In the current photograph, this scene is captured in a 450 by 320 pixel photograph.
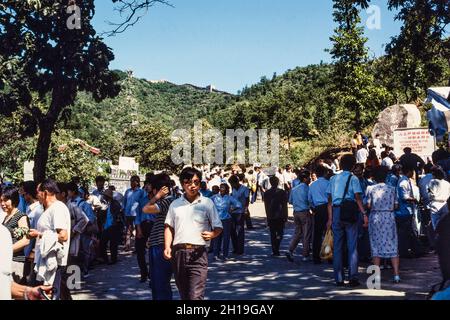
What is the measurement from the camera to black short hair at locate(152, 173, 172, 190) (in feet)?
21.9

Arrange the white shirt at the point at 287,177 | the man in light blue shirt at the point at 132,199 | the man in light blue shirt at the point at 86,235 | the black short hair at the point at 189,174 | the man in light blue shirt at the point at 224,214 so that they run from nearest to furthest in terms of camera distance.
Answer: the black short hair at the point at 189,174 → the man in light blue shirt at the point at 86,235 → the man in light blue shirt at the point at 224,214 → the man in light blue shirt at the point at 132,199 → the white shirt at the point at 287,177

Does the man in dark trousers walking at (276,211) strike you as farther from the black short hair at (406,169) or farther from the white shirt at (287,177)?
the white shirt at (287,177)

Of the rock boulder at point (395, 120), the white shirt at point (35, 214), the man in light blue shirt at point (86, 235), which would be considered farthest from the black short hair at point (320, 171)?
the rock boulder at point (395, 120)

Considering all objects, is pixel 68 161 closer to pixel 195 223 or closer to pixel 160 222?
pixel 160 222

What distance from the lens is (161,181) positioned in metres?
6.73

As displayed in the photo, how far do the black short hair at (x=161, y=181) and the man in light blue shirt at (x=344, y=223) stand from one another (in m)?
2.91

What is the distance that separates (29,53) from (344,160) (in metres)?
6.28

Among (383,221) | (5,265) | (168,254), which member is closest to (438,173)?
(383,221)

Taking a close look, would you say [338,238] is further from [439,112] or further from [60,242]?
[60,242]

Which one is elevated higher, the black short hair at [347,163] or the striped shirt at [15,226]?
the black short hair at [347,163]

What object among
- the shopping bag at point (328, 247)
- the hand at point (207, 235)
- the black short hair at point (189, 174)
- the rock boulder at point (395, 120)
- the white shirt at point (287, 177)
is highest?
the rock boulder at point (395, 120)

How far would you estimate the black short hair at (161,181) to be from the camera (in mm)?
6676

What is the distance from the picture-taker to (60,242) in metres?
5.95

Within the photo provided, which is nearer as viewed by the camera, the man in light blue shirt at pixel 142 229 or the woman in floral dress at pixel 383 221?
the woman in floral dress at pixel 383 221
